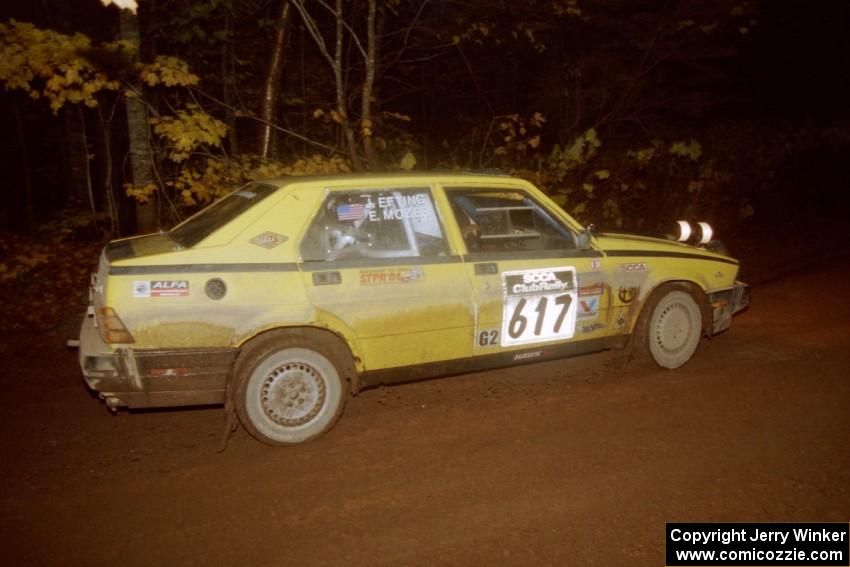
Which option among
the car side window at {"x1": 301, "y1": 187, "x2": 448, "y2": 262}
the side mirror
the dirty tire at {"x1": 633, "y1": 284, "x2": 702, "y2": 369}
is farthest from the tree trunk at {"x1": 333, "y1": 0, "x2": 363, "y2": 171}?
the dirty tire at {"x1": 633, "y1": 284, "x2": 702, "y2": 369}

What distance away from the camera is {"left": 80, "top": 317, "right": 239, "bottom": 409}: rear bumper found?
4012mm

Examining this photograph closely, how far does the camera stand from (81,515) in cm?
354

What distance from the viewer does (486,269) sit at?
4.72 m

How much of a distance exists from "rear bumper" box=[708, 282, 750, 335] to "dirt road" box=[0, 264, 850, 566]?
372 millimetres

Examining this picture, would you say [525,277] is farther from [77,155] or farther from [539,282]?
[77,155]

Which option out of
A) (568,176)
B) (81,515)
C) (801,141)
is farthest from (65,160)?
(801,141)

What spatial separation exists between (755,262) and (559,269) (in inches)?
286

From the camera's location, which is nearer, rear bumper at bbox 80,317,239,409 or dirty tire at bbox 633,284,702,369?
rear bumper at bbox 80,317,239,409

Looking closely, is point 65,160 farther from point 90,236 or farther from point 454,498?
point 454,498

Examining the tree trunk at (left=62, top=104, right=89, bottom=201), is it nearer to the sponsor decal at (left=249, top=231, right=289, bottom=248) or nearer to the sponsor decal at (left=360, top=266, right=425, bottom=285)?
the sponsor decal at (left=249, top=231, right=289, bottom=248)

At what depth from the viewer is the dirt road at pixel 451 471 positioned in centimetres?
327

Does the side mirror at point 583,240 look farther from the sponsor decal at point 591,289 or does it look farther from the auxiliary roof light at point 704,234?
the auxiliary roof light at point 704,234

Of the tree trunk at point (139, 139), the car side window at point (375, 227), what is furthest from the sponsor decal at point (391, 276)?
the tree trunk at point (139, 139)

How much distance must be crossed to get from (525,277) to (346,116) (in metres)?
4.89
